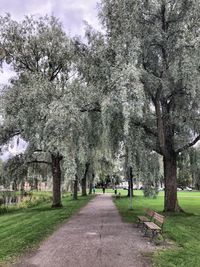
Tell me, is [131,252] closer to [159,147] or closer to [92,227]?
[92,227]

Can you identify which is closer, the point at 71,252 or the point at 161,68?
A: the point at 71,252

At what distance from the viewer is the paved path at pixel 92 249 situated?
7727 mm

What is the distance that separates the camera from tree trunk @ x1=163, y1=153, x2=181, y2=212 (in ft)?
63.2

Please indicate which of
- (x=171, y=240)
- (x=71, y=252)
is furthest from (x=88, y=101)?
(x=71, y=252)

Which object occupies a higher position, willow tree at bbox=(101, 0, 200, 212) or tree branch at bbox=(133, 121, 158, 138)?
willow tree at bbox=(101, 0, 200, 212)

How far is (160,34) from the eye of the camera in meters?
16.8

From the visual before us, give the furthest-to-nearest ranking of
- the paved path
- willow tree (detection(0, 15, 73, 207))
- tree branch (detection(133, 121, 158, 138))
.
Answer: willow tree (detection(0, 15, 73, 207)) → tree branch (detection(133, 121, 158, 138)) → the paved path

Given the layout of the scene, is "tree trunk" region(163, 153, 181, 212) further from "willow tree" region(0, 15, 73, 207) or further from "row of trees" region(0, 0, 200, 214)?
"willow tree" region(0, 15, 73, 207)

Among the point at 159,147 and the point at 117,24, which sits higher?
the point at 117,24

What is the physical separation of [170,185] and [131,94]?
6.88 meters

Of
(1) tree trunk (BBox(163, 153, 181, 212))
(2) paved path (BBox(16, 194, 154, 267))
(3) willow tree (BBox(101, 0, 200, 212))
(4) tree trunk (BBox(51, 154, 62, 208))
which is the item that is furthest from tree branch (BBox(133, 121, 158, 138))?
(4) tree trunk (BBox(51, 154, 62, 208))

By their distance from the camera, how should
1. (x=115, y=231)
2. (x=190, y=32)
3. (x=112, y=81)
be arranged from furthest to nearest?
(x=190, y=32), (x=112, y=81), (x=115, y=231)

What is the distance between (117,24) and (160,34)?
197 cm

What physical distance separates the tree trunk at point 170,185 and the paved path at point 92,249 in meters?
6.71
